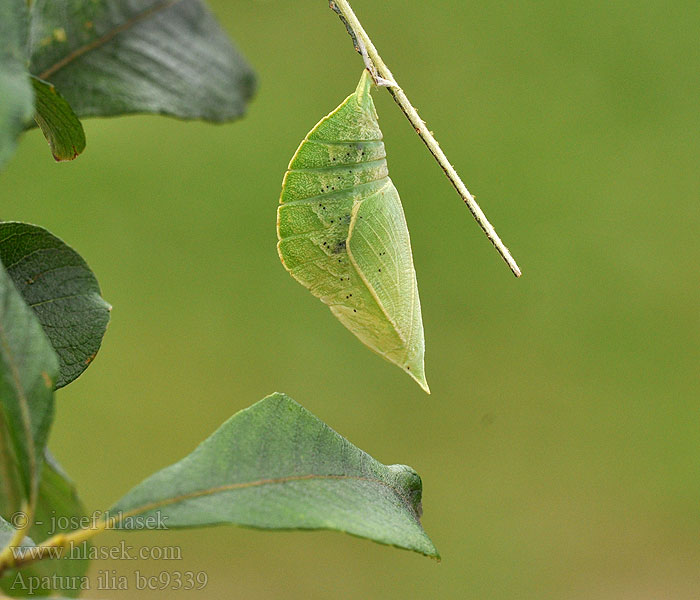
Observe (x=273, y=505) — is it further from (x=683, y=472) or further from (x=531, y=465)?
(x=683, y=472)

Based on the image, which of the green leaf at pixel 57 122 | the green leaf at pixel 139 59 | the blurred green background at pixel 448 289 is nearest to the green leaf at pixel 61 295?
the green leaf at pixel 57 122

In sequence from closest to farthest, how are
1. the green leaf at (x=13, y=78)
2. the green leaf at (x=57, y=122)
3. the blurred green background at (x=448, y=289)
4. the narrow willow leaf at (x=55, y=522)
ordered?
the green leaf at (x=13, y=78), the green leaf at (x=57, y=122), the narrow willow leaf at (x=55, y=522), the blurred green background at (x=448, y=289)

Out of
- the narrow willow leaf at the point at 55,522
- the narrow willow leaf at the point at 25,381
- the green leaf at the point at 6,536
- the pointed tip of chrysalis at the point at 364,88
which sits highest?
the pointed tip of chrysalis at the point at 364,88

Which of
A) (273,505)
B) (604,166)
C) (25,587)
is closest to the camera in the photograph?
(273,505)

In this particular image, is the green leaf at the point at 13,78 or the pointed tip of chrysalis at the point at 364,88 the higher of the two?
the pointed tip of chrysalis at the point at 364,88

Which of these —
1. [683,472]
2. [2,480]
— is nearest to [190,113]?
[2,480]

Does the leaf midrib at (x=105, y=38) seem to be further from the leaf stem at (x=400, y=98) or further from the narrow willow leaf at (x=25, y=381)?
the narrow willow leaf at (x=25, y=381)

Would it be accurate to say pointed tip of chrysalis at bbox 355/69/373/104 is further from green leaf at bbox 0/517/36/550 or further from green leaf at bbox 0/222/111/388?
green leaf at bbox 0/517/36/550
